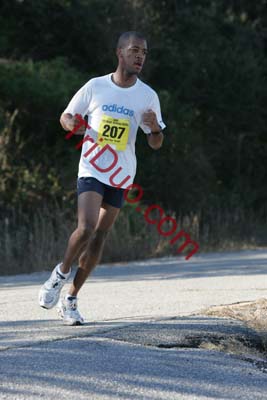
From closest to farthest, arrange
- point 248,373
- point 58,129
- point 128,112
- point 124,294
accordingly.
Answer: point 248,373
point 128,112
point 124,294
point 58,129

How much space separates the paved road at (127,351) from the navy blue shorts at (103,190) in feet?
3.14

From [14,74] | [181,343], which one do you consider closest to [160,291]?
[181,343]

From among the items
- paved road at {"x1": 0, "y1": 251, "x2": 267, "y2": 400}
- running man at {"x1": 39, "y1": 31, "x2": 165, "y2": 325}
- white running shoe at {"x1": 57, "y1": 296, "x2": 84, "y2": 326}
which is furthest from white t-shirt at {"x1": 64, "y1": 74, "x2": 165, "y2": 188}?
paved road at {"x1": 0, "y1": 251, "x2": 267, "y2": 400}

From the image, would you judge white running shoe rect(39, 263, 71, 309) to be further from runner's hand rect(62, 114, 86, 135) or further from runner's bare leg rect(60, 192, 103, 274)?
runner's hand rect(62, 114, 86, 135)

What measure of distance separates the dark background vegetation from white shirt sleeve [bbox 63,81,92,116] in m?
8.34

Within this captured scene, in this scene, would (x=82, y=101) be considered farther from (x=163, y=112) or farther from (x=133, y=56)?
(x=163, y=112)

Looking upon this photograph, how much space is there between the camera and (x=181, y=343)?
7.55 meters

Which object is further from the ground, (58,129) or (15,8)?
(15,8)

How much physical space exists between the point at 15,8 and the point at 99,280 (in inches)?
548

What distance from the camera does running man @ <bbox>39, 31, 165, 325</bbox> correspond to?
8.16 m

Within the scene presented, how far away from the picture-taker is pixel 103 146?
8164 millimetres

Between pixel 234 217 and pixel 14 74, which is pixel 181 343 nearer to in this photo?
pixel 14 74

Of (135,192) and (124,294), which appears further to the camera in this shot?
(135,192)

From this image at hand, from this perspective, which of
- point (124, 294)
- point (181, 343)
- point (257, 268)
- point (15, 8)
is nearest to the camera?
point (181, 343)
